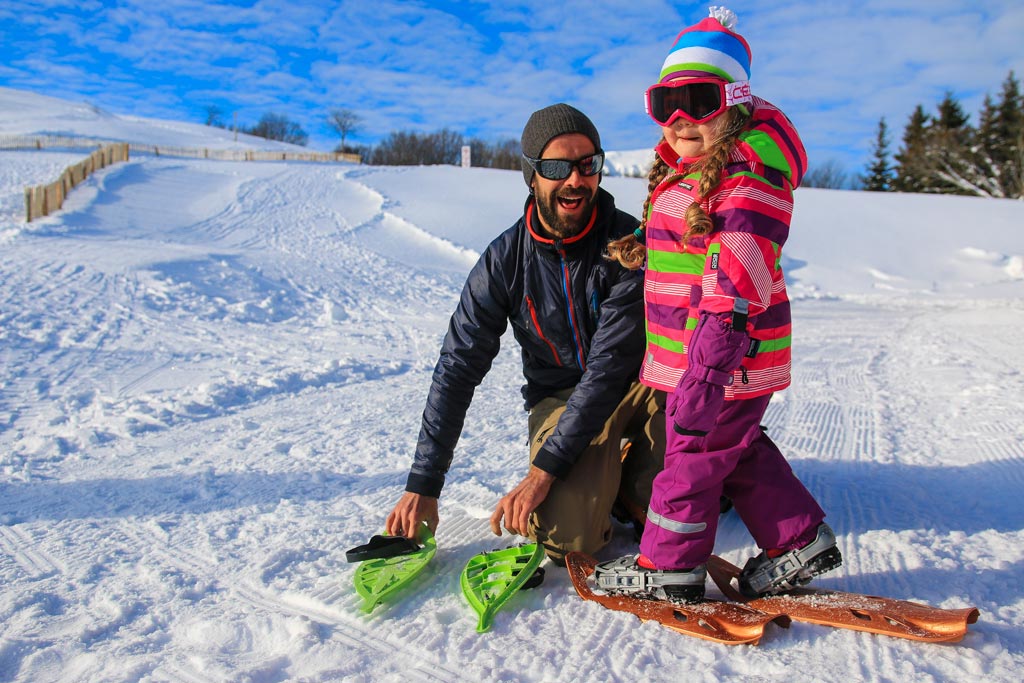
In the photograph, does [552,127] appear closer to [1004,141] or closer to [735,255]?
[735,255]

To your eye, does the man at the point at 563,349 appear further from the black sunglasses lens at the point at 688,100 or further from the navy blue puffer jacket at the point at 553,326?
the black sunglasses lens at the point at 688,100

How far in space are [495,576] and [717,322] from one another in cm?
113

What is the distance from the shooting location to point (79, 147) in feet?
115

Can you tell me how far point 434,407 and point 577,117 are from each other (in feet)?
3.90

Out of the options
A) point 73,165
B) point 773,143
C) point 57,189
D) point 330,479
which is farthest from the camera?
point 73,165

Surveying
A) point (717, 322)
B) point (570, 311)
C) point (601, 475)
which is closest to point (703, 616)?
point (601, 475)

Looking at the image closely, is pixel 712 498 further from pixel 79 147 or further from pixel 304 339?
pixel 79 147

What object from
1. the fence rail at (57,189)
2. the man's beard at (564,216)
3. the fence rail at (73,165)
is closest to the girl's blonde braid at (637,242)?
the man's beard at (564,216)

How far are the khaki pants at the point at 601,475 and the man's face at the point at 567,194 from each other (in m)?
0.68

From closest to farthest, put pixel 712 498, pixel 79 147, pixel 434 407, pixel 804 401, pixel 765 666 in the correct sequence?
pixel 765 666 < pixel 712 498 < pixel 434 407 < pixel 804 401 < pixel 79 147

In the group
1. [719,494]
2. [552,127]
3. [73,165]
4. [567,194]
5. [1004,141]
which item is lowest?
[719,494]

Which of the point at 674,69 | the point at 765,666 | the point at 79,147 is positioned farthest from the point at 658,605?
the point at 79,147

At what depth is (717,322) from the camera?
5.82 feet

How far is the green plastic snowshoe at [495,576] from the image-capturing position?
208 centimetres
